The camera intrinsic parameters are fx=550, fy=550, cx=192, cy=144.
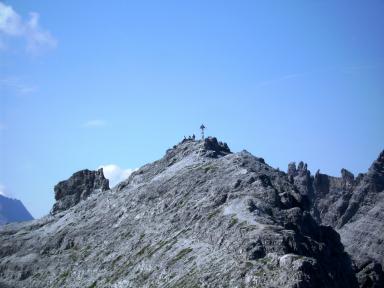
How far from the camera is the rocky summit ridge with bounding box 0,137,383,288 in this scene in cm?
6406

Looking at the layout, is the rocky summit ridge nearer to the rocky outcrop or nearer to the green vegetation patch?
the green vegetation patch

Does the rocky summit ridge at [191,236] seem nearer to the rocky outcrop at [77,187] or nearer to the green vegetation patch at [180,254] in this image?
the green vegetation patch at [180,254]

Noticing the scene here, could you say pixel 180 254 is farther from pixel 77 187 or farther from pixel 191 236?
pixel 77 187

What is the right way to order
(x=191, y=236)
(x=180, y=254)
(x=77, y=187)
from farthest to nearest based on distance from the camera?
(x=77, y=187)
(x=191, y=236)
(x=180, y=254)

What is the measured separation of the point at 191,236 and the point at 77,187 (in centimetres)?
9382

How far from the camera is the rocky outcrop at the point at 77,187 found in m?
162

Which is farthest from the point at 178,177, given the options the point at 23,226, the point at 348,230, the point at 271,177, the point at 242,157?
the point at 348,230

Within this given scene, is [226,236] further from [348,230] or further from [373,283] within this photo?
[348,230]

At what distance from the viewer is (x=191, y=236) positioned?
83.8 meters

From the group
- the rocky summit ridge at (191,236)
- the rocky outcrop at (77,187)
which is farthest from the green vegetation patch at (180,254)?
the rocky outcrop at (77,187)

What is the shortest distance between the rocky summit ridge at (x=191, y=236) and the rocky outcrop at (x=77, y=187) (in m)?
14.9

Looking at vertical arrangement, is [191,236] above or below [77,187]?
below

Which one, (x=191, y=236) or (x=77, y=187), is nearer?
(x=191, y=236)

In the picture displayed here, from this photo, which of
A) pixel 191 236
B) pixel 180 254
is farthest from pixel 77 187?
pixel 180 254
